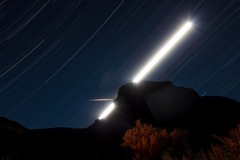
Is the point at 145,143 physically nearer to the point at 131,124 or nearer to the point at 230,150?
the point at 230,150

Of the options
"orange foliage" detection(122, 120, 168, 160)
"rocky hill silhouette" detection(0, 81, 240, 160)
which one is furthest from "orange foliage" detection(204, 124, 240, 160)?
"orange foliage" detection(122, 120, 168, 160)

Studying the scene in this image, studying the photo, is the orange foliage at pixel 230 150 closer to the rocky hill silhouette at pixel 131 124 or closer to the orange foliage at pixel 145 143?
the rocky hill silhouette at pixel 131 124

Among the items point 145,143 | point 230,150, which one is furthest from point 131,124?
point 230,150

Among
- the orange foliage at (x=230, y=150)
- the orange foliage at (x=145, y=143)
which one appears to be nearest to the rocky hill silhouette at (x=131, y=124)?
the orange foliage at (x=145, y=143)

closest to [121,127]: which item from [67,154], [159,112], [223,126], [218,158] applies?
[159,112]

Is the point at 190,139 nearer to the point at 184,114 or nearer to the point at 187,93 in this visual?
the point at 184,114

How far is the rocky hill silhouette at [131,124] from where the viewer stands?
21.3 meters

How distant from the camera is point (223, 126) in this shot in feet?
156

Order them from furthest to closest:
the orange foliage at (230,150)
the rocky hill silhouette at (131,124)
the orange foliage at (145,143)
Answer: the orange foliage at (145,143) → the rocky hill silhouette at (131,124) → the orange foliage at (230,150)

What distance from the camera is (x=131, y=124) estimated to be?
5225 centimetres

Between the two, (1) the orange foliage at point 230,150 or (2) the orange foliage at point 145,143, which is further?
(2) the orange foliage at point 145,143

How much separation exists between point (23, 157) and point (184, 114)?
41671 mm

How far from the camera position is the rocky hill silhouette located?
837 inches

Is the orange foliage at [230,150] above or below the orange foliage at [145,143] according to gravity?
below
